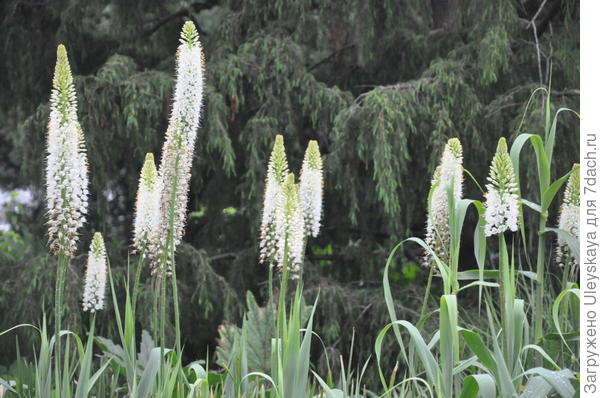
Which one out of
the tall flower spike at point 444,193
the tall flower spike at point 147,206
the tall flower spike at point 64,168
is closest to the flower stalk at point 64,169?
the tall flower spike at point 64,168

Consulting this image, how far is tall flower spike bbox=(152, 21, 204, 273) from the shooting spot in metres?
2.78

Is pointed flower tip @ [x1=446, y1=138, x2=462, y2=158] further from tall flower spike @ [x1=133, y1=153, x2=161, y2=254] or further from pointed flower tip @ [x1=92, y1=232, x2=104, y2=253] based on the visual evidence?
pointed flower tip @ [x1=92, y1=232, x2=104, y2=253]

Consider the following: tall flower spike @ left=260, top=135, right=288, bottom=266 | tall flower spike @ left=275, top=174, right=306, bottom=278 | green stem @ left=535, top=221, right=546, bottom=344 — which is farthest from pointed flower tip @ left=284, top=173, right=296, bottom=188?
green stem @ left=535, top=221, right=546, bottom=344

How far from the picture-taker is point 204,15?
1123cm

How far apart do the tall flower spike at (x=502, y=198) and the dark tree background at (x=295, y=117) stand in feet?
8.02

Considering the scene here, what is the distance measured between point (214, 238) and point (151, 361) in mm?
3773

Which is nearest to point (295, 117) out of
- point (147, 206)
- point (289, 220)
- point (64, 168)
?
point (147, 206)

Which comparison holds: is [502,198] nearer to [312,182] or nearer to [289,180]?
[289,180]

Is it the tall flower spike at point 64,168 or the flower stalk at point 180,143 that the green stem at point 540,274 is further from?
the tall flower spike at point 64,168

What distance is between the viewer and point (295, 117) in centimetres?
604

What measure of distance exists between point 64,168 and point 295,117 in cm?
346

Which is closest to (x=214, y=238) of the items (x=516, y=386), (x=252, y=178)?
(x=252, y=178)

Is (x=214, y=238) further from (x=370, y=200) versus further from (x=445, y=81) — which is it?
(x=445, y=81)

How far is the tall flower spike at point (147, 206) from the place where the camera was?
10.1 feet
